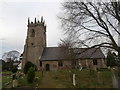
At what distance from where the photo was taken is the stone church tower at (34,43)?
4344cm

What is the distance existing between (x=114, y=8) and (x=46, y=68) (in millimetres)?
31215

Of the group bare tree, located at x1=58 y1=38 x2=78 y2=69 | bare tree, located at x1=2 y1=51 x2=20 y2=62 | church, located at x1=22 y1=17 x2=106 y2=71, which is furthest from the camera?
bare tree, located at x1=2 y1=51 x2=20 y2=62

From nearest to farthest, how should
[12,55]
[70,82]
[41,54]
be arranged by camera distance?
[70,82] < [41,54] < [12,55]

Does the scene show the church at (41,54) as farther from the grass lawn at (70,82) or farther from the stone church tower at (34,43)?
the grass lawn at (70,82)

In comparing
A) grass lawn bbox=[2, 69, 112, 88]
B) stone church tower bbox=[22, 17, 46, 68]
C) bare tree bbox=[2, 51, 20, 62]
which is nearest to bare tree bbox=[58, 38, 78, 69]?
grass lawn bbox=[2, 69, 112, 88]

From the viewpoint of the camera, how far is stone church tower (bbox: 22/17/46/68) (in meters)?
43.4

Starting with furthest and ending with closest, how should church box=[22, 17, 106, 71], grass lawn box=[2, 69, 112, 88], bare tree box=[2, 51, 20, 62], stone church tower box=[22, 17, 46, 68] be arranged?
bare tree box=[2, 51, 20, 62] → stone church tower box=[22, 17, 46, 68] → church box=[22, 17, 106, 71] → grass lawn box=[2, 69, 112, 88]

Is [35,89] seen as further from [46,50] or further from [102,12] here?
[46,50]

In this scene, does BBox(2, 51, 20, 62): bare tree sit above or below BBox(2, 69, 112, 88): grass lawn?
above

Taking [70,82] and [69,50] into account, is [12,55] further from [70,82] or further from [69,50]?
[69,50]

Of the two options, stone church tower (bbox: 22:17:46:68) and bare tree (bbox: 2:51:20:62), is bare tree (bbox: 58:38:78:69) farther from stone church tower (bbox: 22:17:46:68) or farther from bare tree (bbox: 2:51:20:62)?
bare tree (bbox: 2:51:20:62)

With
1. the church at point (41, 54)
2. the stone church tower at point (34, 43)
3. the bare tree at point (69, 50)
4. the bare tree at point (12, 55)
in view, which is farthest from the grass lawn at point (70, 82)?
the bare tree at point (12, 55)

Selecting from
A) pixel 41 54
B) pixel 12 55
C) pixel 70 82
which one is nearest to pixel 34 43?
pixel 41 54

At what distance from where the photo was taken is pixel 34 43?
147ft
